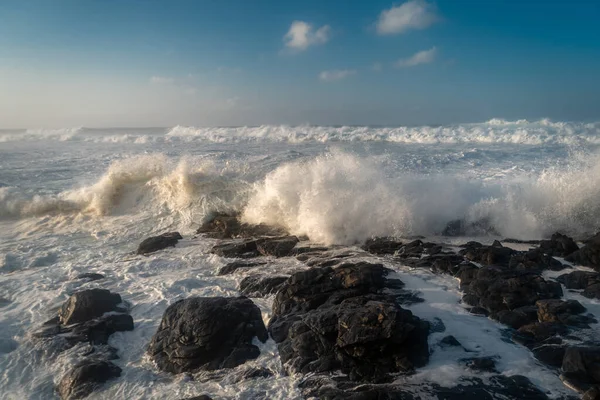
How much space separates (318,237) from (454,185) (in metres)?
4.50

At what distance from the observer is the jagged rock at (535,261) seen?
777 cm

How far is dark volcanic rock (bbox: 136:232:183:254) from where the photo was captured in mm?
10291

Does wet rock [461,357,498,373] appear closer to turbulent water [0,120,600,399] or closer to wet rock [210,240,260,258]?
turbulent water [0,120,600,399]

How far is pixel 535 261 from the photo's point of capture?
26.1ft

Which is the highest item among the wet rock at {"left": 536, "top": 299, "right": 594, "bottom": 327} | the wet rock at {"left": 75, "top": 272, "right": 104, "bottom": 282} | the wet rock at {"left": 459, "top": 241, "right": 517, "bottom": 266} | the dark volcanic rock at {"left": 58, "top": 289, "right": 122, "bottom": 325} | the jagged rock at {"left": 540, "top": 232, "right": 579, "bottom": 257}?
the jagged rock at {"left": 540, "top": 232, "right": 579, "bottom": 257}

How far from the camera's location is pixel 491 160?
21.4m

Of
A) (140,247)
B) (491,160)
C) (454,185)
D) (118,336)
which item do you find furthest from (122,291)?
(491,160)

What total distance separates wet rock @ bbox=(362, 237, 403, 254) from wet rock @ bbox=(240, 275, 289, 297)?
2562 mm

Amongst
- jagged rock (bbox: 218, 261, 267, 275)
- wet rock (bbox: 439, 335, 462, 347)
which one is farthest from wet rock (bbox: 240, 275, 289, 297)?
wet rock (bbox: 439, 335, 462, 347)

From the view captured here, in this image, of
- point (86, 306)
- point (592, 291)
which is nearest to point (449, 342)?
point (592, 291)

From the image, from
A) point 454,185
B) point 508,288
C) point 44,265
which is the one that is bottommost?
point 44,265

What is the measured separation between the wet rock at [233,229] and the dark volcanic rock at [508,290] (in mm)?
5327

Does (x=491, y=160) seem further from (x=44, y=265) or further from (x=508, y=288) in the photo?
(x=44, y=265)

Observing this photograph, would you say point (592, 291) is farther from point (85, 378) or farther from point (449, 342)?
point (85, 378)
